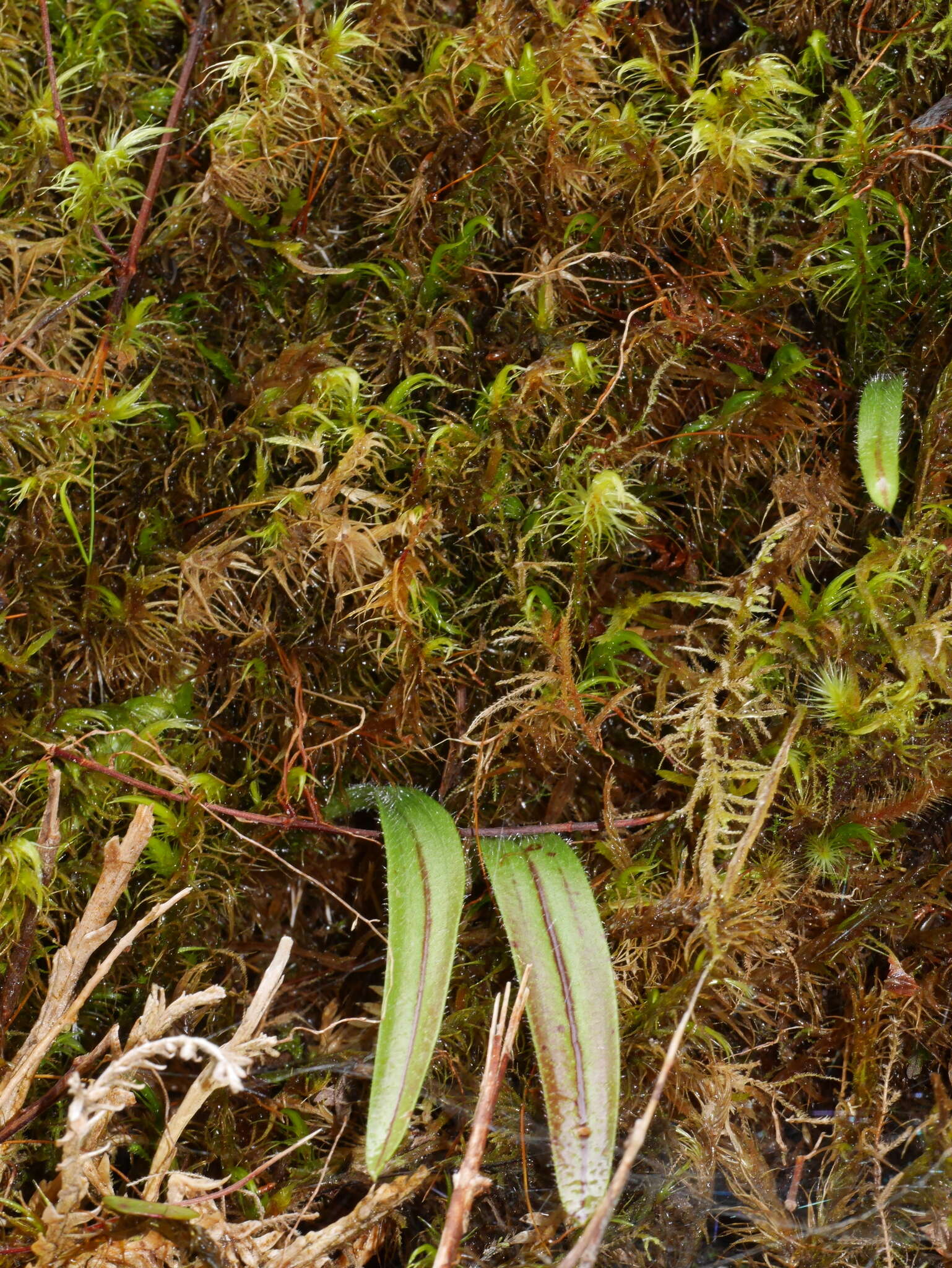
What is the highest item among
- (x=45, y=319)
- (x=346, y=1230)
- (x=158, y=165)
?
(x=158, y=165)

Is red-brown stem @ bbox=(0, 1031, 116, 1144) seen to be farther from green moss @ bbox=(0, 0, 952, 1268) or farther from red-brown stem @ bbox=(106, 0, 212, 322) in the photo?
red-brown stem @ bbox=(106, 0, 212, 322)

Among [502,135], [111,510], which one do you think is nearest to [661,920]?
[111,510]

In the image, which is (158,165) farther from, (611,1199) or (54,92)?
(611,1199)

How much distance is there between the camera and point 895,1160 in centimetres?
104

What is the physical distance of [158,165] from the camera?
109cm

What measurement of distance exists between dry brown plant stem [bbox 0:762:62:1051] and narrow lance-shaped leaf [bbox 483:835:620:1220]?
464 mm

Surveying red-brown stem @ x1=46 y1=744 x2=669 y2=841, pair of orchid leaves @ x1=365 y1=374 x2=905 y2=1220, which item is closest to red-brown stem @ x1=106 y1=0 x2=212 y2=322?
red-brown stem @ x1=46 y1=744 x2=669 y2=841

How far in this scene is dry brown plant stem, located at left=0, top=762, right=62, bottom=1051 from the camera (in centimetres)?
100

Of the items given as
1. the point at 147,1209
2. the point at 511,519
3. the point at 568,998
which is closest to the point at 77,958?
the point at 147,1209

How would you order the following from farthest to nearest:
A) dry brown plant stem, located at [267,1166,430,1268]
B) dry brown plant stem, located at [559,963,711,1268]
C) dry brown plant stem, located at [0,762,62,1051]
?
dry brown plant stem, located at [0,762,62,1051]
dry brown plant stem, located at [267,1166,430,1268]
dry brown plant stem, located at [559,963,711,1268]

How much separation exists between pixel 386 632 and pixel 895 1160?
81 centimetres

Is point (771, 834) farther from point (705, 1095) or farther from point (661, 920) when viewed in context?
point (705, 1095)

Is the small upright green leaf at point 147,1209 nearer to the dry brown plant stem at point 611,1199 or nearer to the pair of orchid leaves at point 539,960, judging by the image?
the pair of orchid leaves at point 539,960

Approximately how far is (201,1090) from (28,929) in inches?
10.2
